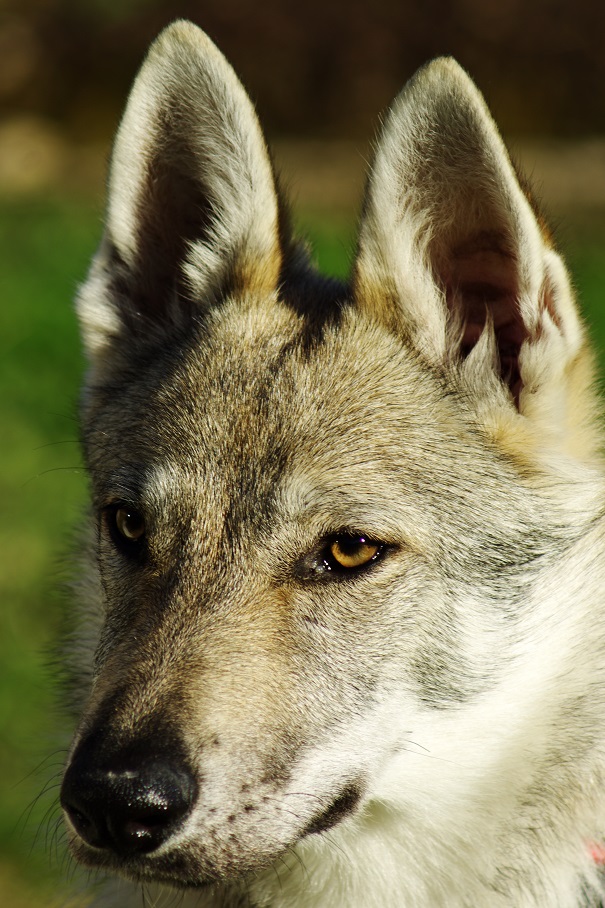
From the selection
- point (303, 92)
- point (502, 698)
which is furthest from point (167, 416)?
point (303, 92)

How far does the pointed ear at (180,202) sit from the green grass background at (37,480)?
0.32 metres

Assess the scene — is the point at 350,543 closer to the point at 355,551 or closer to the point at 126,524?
the point at 355,551

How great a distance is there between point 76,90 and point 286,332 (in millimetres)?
15484

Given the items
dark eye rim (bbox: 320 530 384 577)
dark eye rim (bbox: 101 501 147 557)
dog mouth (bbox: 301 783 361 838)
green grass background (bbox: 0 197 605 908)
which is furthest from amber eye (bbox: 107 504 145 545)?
dog mouth (bbox: 301 783 361 838)

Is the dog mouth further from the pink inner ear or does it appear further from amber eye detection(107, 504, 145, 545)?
the pink inner ear

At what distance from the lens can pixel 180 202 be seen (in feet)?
13.9

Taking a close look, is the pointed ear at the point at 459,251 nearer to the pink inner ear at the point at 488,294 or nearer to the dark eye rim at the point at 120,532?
the pink inner ear at the point at 488,294

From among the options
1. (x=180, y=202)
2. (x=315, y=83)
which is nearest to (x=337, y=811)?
(x=180, y=202)

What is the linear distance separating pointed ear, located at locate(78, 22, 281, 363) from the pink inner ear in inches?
26.5

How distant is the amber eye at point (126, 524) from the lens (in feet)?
11.7

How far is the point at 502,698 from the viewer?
3395 millimetres

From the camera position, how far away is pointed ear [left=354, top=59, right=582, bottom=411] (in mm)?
3316

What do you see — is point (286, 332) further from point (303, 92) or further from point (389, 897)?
point (303, 92)

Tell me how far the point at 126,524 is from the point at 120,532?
1.8 inches
